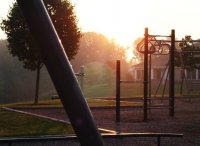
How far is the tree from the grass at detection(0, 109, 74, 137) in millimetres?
9121

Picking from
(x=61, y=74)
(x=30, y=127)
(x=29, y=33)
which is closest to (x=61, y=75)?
(x=61, y=74)

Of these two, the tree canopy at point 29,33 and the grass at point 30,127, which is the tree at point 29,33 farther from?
the grass at point 30,127

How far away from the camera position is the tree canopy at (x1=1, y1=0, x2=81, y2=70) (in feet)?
78.3

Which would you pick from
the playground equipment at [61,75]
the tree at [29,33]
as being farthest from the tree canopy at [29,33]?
the playground equipment at [61,75]

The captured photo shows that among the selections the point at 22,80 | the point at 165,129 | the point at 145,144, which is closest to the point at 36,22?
the point at 145,144

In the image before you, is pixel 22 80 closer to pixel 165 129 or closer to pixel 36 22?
pixel 165 129

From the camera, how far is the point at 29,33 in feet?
76.9

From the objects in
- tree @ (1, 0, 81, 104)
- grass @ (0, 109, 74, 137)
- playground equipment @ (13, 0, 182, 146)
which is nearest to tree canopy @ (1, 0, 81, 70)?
tree @ (1, 0, 81, 104)

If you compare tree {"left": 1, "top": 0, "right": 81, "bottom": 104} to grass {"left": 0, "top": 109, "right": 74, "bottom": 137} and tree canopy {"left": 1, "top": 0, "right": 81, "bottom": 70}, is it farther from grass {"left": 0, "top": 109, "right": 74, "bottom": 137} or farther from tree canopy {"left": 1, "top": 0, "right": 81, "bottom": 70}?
grass {"left": 0, "top": 109, "right": 74, "bottom": 137}

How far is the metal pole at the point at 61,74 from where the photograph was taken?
2887mm

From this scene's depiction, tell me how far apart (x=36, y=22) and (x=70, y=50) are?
2271cm

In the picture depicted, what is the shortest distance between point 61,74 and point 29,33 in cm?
2089

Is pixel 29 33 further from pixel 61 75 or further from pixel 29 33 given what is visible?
pixel 61 75

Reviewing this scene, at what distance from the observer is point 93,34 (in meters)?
107
